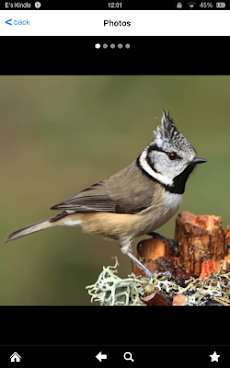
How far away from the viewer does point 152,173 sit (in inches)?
151

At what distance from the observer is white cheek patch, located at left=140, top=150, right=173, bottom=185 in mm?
3737

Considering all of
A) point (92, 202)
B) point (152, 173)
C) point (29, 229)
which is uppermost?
point (152, 173)

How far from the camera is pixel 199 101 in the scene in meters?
6.21

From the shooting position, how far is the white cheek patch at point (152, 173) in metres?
3.74

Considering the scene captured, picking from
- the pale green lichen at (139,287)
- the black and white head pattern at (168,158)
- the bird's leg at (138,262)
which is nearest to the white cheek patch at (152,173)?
the black and white head pattern at (168,158)
